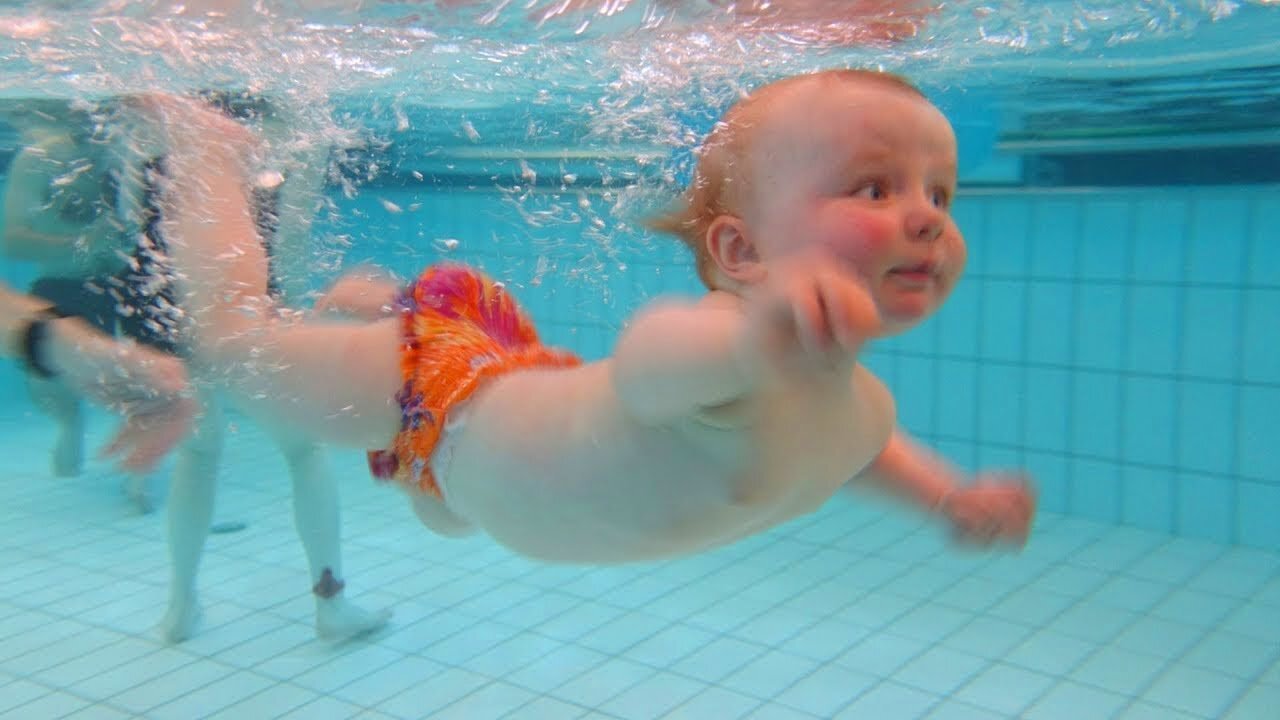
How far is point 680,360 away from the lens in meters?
1.47

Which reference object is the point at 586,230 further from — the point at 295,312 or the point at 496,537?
the point at 496,537

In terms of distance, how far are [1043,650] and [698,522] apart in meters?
3.33

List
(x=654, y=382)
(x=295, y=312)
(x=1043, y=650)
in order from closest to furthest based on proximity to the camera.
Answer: (x=654, y=382) < (x=295, y=312) < (x=1043, y=650)

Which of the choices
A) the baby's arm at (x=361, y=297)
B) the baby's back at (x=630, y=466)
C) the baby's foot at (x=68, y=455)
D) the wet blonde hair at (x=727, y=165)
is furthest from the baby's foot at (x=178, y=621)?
the wet blonde hair at (x=727, y=165)

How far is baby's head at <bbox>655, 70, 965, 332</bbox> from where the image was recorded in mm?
1524

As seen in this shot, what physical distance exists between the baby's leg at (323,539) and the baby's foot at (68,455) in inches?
151

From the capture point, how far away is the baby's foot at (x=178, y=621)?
4680mm

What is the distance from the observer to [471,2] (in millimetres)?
4035

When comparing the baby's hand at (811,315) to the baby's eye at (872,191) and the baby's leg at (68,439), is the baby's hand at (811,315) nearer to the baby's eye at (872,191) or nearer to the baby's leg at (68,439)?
the baby's eye at (872,191)

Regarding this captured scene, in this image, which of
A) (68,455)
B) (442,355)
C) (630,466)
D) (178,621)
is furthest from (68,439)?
(630,466)

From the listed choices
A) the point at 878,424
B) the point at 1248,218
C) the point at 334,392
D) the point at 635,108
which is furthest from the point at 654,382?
the point at 1248,218

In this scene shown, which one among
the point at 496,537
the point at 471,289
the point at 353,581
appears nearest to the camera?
the point at 496,537

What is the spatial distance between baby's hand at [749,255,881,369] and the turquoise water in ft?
2.65

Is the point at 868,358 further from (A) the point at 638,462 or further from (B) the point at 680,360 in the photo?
(B) the point at 680,360
